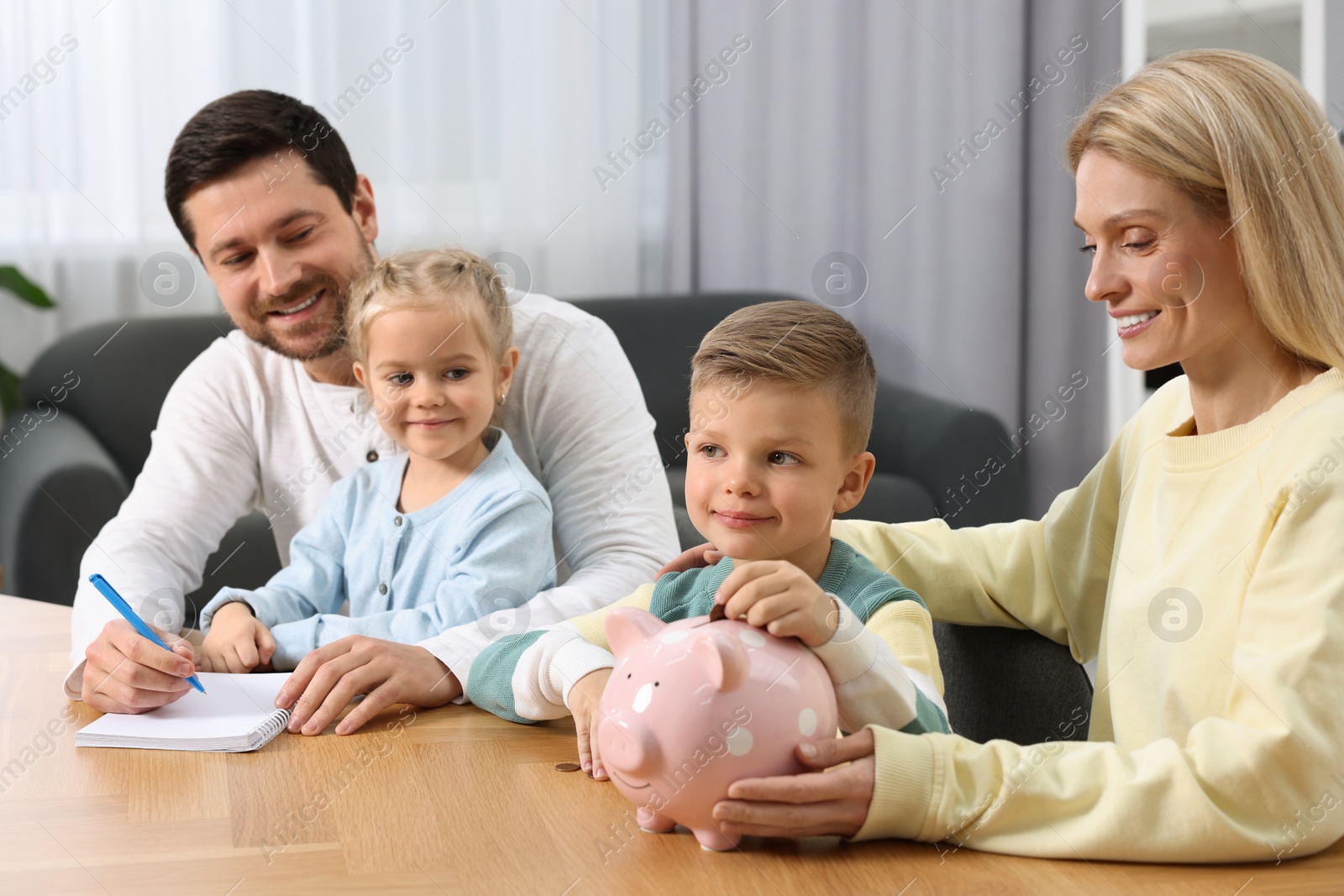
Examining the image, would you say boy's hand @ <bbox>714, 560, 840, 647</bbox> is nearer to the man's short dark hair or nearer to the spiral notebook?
the spiral notebook

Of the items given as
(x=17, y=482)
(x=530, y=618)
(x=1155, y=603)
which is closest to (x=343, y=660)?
(x=530, y=618)

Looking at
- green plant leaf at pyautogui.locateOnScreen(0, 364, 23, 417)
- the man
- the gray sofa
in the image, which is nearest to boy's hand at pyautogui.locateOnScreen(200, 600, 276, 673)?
the man

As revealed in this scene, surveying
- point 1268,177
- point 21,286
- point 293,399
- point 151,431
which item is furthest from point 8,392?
point 1268,177

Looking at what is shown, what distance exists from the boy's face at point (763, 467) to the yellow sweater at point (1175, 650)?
20cm

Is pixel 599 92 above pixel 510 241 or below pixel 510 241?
above

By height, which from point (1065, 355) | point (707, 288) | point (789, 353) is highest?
point (789, 353)

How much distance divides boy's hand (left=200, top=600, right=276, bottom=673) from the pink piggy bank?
576 mm

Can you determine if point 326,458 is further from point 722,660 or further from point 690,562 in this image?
point 722,660

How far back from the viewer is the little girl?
1.26 metres

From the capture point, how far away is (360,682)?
1069mm

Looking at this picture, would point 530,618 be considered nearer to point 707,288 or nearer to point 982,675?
point 982,675

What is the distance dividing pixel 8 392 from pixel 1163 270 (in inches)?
120

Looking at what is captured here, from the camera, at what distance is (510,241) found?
11.6 ft

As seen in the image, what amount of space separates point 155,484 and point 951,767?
1.14 meters
